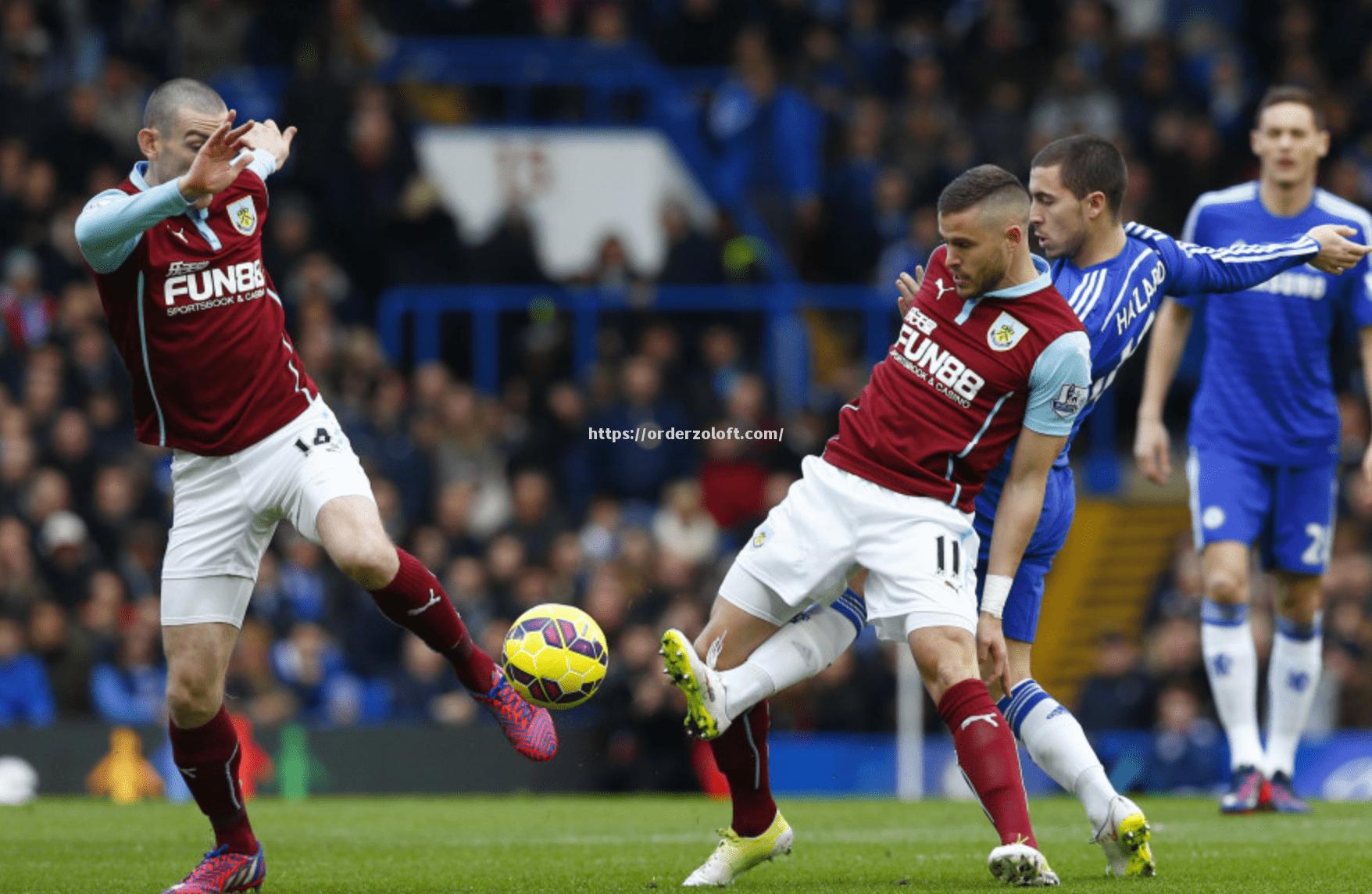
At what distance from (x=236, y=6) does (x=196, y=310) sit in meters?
12.5

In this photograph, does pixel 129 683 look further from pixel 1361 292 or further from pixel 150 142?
pixel 1361 292

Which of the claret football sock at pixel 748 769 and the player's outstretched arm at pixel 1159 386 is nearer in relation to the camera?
the claret football sock at pixel 748 769

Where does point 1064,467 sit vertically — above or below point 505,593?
above

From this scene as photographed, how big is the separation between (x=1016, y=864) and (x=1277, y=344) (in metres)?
4.02

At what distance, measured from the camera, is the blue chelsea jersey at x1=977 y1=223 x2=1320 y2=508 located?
7234mm

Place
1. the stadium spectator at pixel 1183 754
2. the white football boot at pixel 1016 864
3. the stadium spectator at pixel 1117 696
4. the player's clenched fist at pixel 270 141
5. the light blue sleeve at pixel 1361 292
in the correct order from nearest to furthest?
the white football boot at pixel 1016 864 < the player's clenched fist at pixel 270 141 < the light blue sleeve at pixel 1361 292 < the stadium spectator at pixel 1183 754 < the stadium spectator at pixel 1117 696

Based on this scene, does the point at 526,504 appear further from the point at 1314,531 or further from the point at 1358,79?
the point at 1358,79

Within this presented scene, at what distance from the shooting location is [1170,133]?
17.9 m

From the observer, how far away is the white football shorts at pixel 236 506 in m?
6.95

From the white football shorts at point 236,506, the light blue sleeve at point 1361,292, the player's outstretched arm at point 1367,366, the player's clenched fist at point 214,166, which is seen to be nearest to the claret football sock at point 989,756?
the white football shorts at point 236,506

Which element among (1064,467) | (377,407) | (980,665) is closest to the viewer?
(980,665)

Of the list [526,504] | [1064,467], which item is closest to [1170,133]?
[526,504]

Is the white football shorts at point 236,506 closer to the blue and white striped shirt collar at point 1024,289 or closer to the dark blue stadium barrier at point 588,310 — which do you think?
the blue and white striped shirt collar at point 1024,289

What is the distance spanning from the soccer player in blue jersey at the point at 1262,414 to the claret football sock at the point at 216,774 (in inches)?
169
